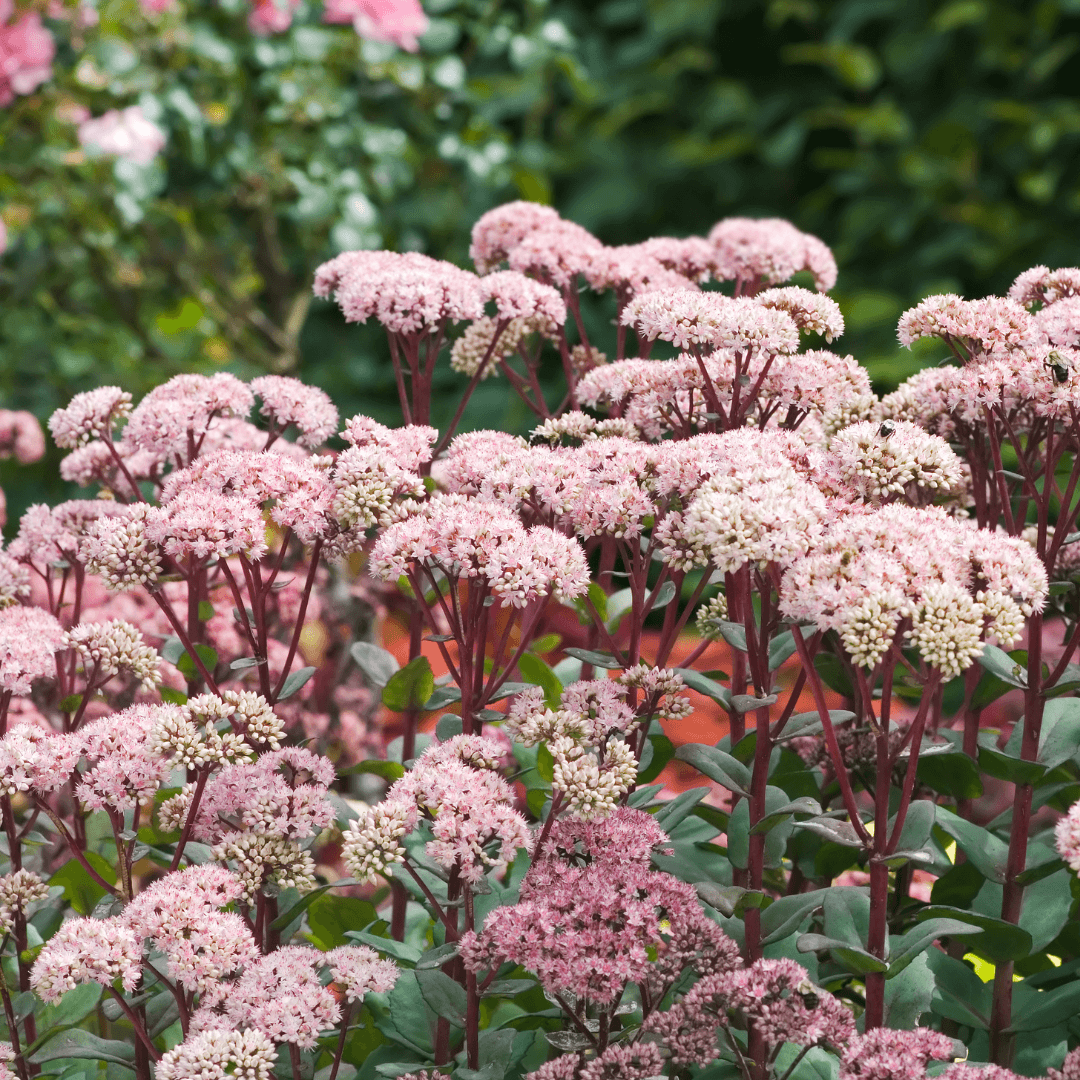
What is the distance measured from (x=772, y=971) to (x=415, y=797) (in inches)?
16.7

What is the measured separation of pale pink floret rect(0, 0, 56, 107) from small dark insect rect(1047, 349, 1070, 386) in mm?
3821

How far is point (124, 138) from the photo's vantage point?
4375mm

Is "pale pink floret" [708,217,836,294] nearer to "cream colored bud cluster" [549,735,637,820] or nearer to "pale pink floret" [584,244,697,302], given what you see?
"pale pink floret" [584,244,697,302]

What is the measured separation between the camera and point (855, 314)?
4.31 meters

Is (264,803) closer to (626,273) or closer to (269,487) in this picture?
(269,487)

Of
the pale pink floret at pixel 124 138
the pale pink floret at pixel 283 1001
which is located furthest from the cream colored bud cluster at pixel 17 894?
the pale pink floret at pixel 124 138

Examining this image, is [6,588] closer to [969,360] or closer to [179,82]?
[969,360]

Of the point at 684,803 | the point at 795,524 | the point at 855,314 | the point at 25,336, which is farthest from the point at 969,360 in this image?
the point at 25,336

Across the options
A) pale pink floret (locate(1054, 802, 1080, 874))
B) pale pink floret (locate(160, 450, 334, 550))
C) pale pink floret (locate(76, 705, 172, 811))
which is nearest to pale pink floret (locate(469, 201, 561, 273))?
pale pink floret (locate(160, 450, 334, 550))

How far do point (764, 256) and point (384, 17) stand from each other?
260 cm

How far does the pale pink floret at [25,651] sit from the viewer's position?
5.15 feet

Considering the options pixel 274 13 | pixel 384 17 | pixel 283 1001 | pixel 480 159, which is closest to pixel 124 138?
pixel 274 13

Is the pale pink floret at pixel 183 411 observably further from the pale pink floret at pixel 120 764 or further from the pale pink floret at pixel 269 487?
the pale pink floret at pixel 120 764

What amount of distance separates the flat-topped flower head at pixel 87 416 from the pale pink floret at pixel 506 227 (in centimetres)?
73
